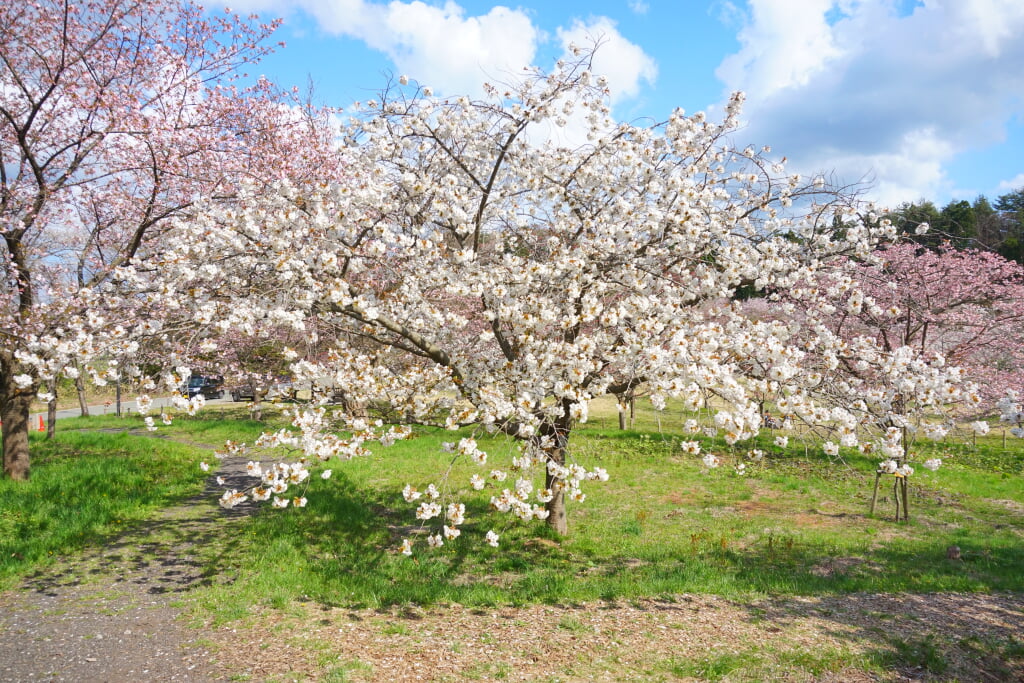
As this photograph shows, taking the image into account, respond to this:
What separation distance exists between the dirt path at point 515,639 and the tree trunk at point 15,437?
450 centimetres

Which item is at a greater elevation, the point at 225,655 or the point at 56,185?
the point at 56,185

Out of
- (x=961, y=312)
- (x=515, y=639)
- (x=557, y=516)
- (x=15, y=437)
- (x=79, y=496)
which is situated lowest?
(x=515, y=639)

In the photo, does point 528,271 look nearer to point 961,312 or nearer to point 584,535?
point 584,535

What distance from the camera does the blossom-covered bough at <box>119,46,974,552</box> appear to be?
18.9 ft

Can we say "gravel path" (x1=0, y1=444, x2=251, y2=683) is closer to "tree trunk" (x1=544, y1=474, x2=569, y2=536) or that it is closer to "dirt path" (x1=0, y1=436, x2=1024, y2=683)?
"dirt path" (x1=0, y1=436, x2=1024, y2=683)

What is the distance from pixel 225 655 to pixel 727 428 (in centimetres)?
506

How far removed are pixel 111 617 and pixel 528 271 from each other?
5856 mm

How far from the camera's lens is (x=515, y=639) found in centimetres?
532

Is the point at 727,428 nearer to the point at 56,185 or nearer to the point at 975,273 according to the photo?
the point at 56,185

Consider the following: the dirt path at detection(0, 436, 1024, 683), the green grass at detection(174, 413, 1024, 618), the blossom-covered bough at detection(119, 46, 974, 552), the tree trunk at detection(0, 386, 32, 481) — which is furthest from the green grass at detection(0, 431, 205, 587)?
the blossom-covered bough at detection(119, 46, 974, 552)

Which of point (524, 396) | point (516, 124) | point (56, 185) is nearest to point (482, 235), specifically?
point (516, 124)

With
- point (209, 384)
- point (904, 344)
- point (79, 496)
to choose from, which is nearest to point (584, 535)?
point (904, 344)

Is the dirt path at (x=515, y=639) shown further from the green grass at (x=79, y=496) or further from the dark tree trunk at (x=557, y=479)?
Result: the dark tree trunk at (x=557, y=479)

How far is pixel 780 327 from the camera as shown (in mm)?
5938
